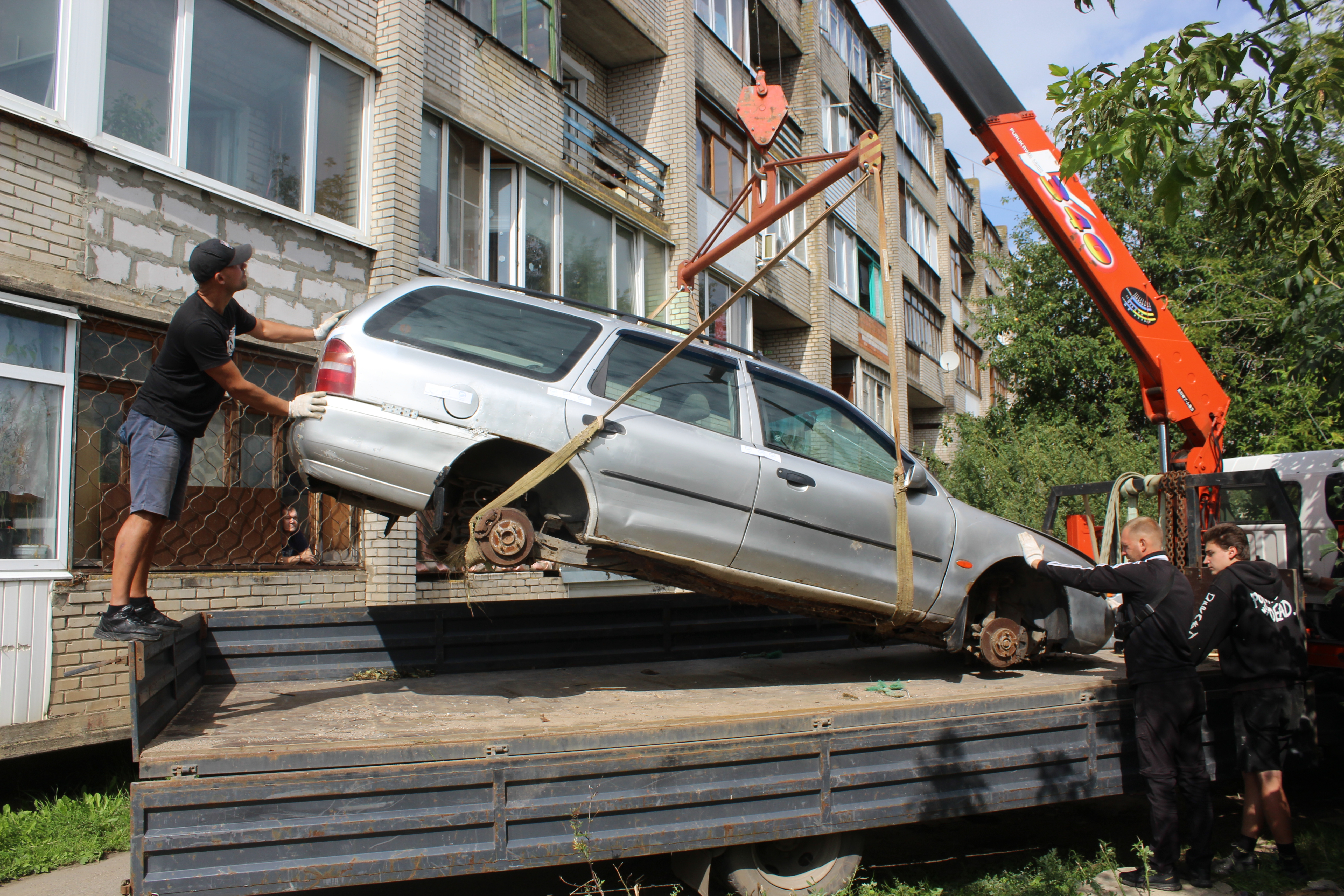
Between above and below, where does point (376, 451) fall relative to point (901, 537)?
above

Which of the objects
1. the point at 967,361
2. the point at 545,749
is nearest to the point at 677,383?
the point at 545,749

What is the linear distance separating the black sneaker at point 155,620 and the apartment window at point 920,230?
24799 millimetres

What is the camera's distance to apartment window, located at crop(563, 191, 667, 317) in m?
12.0

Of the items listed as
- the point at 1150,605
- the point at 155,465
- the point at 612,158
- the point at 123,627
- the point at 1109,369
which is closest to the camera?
the point at 123,627

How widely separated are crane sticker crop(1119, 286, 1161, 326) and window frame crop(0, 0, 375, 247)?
675 cm

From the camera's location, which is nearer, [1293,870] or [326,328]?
[326,328]

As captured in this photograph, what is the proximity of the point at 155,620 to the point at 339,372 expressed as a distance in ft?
4.11

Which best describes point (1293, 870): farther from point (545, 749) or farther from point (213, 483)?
point (213, 483)

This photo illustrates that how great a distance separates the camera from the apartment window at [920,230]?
87.8 feet

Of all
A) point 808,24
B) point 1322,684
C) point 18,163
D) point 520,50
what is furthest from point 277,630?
point 808,24

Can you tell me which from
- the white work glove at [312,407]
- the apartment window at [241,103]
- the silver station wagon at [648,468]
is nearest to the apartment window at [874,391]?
the apartment window at [241,103]

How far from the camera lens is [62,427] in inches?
260

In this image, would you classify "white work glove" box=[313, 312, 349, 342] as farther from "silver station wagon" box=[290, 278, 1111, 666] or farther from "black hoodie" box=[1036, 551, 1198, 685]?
"black hoodie" box=[1036, 551, 1198, 685]

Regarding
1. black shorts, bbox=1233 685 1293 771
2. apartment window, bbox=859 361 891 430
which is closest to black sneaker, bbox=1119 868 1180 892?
black shorts, bbox=1233 685 1293 771
